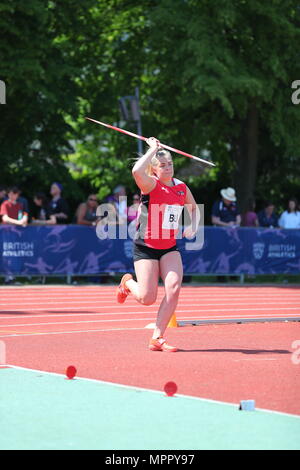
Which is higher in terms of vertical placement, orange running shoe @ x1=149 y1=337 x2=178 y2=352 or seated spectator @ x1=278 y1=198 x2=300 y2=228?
seated spectator @ x1=278 y1=198 x2=300 y2=228

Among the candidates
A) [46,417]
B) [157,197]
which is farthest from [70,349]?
[46,417]

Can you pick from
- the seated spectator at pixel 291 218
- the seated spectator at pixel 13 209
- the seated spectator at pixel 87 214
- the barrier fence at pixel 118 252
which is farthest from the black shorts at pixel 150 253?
the seated spectator at pixel 291 218

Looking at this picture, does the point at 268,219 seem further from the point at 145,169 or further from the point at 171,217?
the point at 145,169

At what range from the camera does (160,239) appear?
10102mm

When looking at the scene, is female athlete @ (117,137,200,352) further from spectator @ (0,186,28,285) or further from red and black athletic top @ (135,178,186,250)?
spectator @ (0,186,28,285)

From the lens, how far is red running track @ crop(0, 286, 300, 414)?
26.3 ft

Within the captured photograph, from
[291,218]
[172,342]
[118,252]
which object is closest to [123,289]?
[172,342]

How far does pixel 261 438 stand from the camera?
5785mm

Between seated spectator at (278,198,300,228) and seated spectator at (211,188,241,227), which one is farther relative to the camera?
seated spectator at (278,198,300,228)

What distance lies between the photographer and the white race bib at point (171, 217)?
999 centimetres

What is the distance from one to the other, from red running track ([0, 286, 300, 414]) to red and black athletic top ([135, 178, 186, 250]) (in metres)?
1.09

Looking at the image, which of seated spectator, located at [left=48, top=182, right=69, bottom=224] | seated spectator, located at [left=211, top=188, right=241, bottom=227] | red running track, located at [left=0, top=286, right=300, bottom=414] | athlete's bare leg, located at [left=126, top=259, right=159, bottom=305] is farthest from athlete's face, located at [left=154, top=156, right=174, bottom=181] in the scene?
seated spectator, located at [left=211, top=188, right=241, bottom=227]

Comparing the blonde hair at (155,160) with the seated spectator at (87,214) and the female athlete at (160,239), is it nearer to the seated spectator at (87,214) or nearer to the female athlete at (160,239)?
the female athlete at (160,239)

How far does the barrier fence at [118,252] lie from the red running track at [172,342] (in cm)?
273
